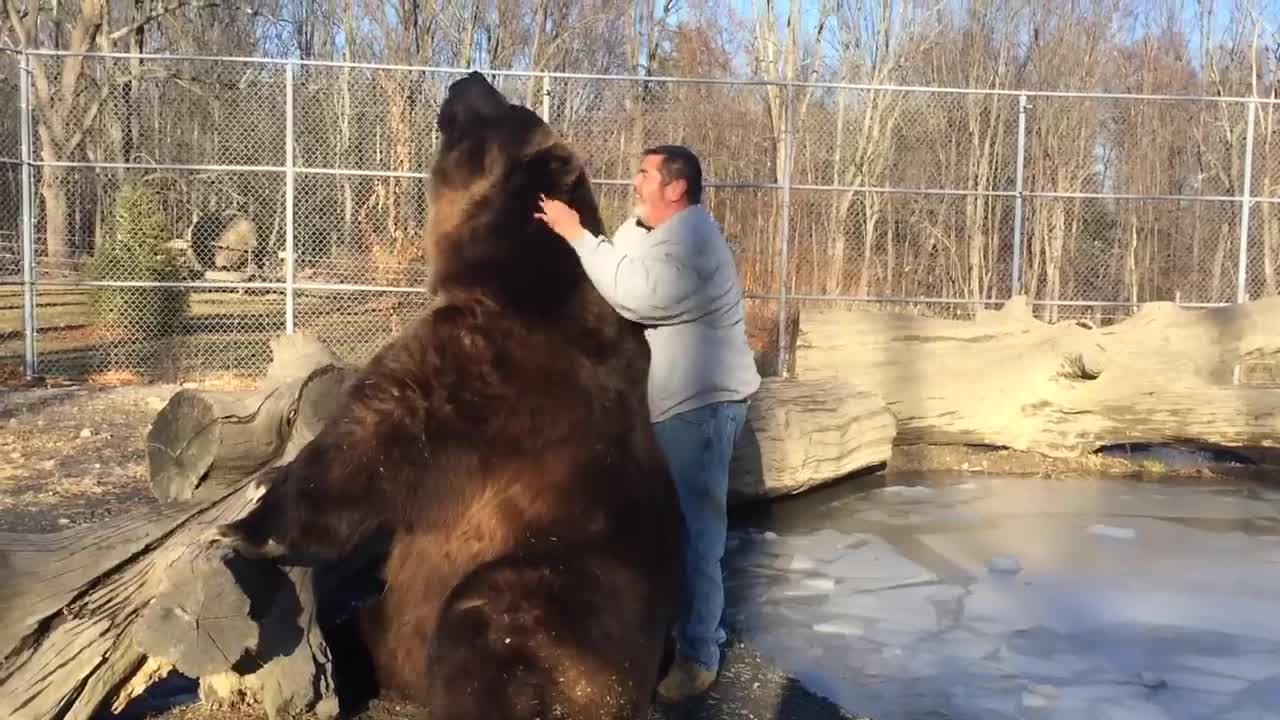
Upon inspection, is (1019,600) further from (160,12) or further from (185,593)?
(160,12)

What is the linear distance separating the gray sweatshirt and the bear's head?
554 millimetres

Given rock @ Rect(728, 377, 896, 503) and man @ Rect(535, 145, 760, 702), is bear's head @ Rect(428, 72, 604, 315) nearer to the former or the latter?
man @ Rect(535, 145, 760, 702)

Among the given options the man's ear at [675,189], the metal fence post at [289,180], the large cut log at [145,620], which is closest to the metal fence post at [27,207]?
the metal fence post at [289,180]

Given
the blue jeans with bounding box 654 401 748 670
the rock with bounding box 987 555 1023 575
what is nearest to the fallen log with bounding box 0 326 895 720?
the blue jeans with bounding box 654 401 748 670

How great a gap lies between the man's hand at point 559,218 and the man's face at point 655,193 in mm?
1129

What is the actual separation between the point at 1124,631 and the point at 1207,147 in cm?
1377

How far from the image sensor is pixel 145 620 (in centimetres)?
291

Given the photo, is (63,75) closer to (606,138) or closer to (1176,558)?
(606,138)

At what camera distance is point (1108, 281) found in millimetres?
15281

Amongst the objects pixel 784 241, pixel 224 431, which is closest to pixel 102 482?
pixel 224 431

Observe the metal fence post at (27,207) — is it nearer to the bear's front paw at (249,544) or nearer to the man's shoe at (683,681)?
the man's shoe at (683,681)

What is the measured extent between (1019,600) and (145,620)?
157 inches

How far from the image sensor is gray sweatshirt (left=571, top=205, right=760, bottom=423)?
3.51 m

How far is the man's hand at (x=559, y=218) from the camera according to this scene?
272 cm
